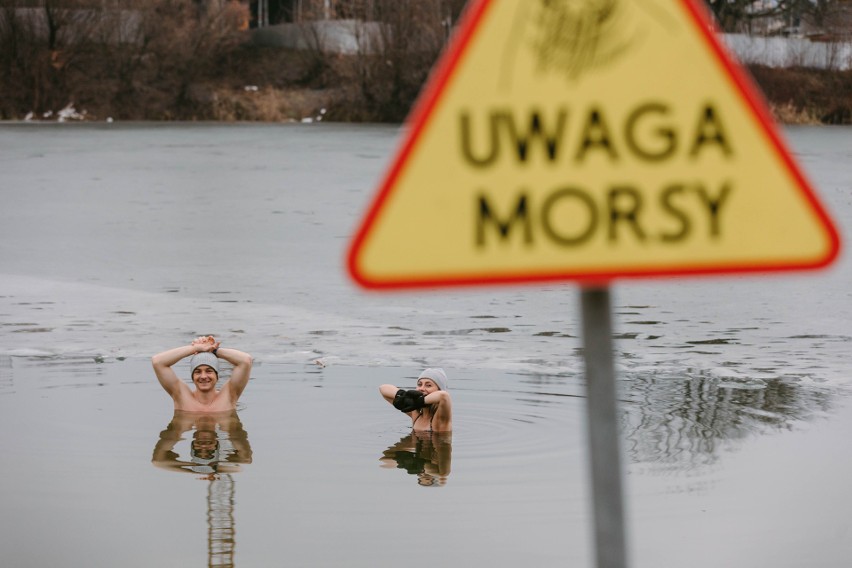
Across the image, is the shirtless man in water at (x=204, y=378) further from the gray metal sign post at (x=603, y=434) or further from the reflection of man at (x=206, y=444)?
the gray metal sign post at (x=603, y=434)

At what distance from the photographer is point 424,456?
8242 millimetres

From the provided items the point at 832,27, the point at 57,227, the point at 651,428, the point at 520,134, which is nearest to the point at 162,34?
the point at 832,27

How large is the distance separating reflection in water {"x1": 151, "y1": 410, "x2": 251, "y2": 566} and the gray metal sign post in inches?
149

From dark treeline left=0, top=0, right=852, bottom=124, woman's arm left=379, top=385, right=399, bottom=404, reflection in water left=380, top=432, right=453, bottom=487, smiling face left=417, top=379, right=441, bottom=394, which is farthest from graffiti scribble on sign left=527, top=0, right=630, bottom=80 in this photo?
dark treeline left=0, top=0, right=852, bottom=124

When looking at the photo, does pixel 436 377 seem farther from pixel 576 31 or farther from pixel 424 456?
pixel 576 31

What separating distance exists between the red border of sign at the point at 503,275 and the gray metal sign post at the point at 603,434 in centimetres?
8

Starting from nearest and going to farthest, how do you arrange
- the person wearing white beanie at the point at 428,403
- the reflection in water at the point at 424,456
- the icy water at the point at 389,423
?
the icy water at the point at 389,423 → the reflection in water at the point at 424,456 → the person wearing white beanie at the point at 428,403

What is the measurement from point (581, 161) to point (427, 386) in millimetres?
6133

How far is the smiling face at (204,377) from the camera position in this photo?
9.35m

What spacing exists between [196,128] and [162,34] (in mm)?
9201

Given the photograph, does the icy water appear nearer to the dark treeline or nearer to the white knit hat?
the white knit hat

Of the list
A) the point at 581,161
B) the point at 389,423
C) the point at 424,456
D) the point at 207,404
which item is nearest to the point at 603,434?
the point at 581,161

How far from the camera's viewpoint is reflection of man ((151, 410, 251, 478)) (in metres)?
7.97

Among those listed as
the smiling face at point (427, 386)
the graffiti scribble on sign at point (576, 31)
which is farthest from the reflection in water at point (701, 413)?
the graffiti scribble on sign at point (576, 31)
